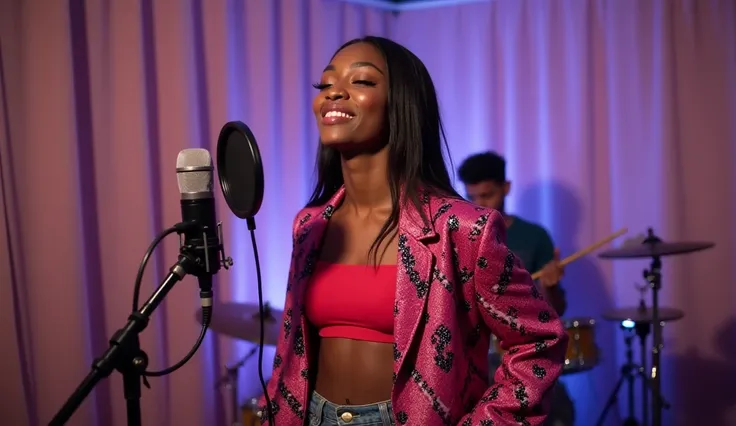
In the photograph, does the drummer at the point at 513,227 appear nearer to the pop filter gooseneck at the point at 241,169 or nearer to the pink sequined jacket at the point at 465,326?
the pink sequined jacket at the point at 465,326

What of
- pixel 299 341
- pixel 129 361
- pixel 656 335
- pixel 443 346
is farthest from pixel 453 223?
pixel 656 335

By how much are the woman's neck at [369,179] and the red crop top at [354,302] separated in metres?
0.17

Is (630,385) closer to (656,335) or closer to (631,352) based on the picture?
(631,352)

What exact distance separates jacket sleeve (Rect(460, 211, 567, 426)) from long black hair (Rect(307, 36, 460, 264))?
20cm

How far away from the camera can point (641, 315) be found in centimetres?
332

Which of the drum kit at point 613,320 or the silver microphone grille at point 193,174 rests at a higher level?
the silver microphone grille at point 193,174

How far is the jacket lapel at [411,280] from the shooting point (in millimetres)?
1450

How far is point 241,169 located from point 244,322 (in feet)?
5.91

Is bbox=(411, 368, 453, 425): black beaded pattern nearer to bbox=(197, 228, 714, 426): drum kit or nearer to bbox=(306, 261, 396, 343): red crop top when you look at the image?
bbox=(306, 261, 396, 343): red crop top

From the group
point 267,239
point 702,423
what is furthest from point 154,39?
point 702,423

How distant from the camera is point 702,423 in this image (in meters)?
3.63

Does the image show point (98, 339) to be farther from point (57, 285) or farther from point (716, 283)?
point (716, 283)

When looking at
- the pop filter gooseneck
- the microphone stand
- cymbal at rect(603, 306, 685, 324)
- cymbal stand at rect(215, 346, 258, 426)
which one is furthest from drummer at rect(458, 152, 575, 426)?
the microphone stand

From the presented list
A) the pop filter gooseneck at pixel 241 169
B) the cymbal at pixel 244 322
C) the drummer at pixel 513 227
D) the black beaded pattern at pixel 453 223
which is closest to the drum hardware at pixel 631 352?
the drummer at pixel 513 227
